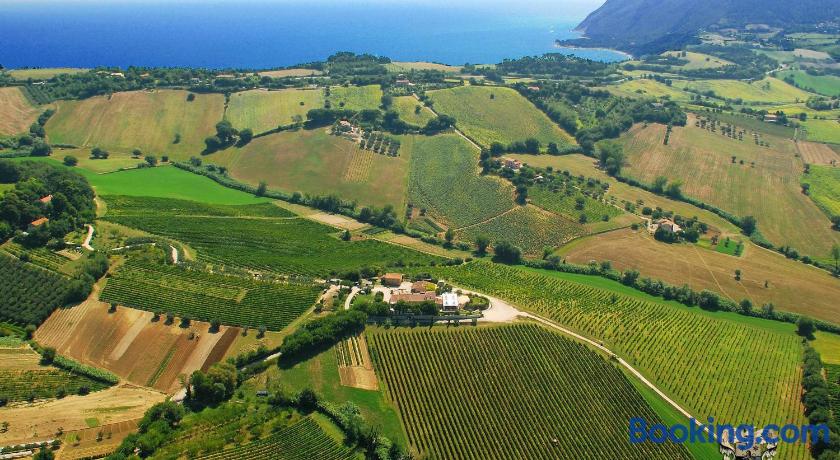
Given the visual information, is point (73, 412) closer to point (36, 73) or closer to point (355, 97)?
point (355, 97)

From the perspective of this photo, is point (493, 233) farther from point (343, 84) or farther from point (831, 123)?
point (831, 123)

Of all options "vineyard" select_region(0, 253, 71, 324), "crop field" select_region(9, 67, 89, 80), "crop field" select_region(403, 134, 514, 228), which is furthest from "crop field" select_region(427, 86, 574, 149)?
"crop field" select_region(9, 67, 89, 80)

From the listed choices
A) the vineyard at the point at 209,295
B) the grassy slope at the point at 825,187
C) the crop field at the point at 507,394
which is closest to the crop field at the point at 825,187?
the grassy slope at the point at 825,187

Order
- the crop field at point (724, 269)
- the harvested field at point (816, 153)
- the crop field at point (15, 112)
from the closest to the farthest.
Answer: the crop field at point (724, 269), the crop field at point (15, 112), the harvested field at point (816, 153)

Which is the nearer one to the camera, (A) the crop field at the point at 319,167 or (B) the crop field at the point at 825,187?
(B) the crop field at the point at 825,187

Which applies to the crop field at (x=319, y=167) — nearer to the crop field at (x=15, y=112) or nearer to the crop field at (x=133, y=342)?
the crop field at (x=15, y=112)

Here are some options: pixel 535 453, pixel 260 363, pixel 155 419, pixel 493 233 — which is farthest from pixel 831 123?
pixel 155 419
